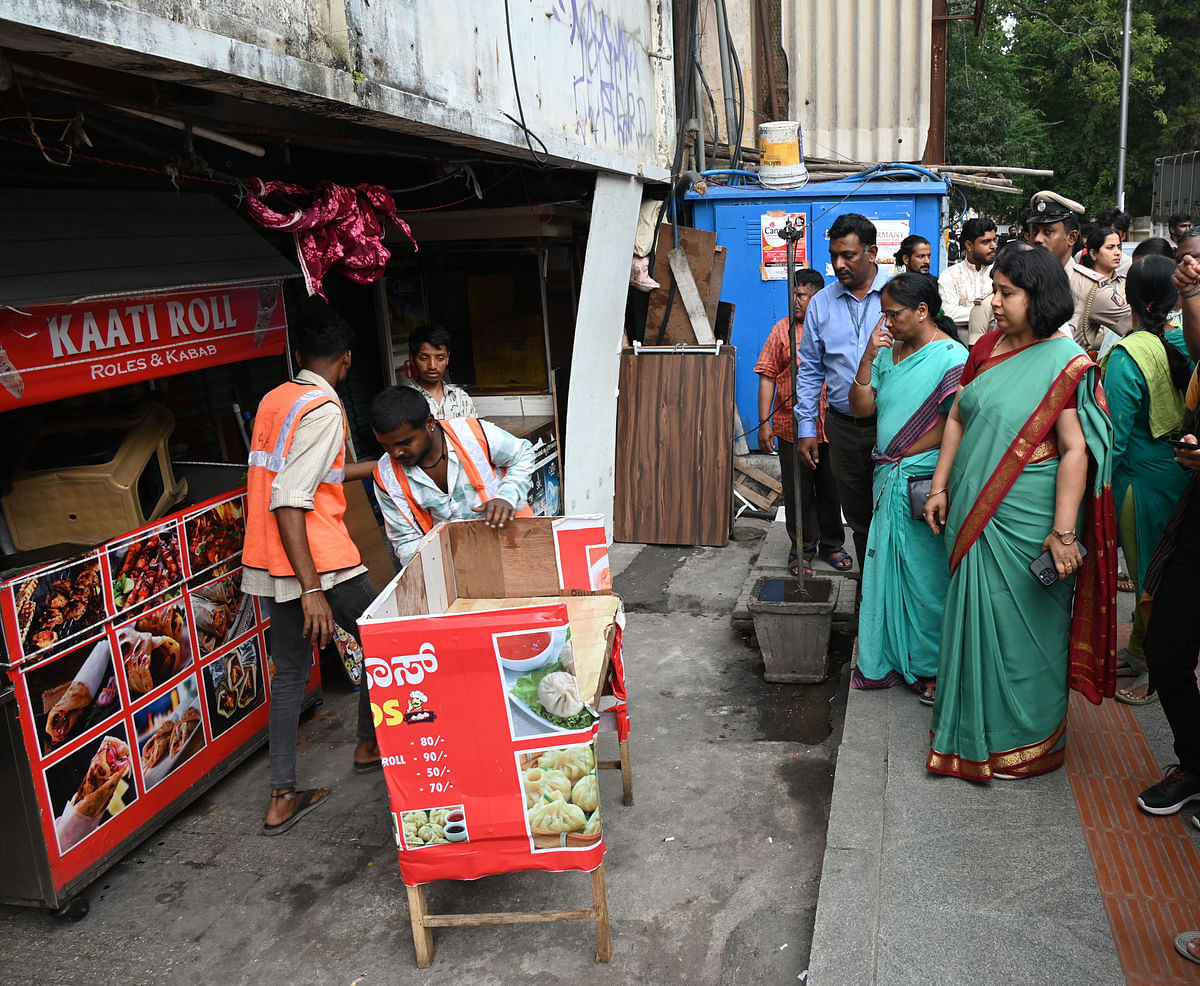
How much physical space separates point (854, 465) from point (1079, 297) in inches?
96.4

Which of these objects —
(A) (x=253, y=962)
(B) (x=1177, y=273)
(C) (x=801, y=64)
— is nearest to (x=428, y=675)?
(A) (x=253, y=962)

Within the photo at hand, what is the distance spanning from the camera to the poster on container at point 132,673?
3312 millimetres

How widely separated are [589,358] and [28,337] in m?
3.82

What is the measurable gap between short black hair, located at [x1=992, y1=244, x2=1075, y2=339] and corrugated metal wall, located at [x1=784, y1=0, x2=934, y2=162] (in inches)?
290

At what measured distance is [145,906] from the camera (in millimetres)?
3543

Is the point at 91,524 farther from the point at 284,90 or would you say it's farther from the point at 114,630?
the point at 284,90

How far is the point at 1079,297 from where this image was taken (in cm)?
638

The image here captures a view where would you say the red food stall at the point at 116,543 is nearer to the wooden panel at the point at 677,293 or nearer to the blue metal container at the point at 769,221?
the wooden panel at the point at 677,293

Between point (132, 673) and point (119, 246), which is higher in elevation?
point (119, 246)

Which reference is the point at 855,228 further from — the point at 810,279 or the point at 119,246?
the point at 119,246

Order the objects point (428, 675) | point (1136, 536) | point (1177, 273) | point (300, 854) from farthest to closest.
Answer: point (1136, 536) < point (300, 854) < point (1177, 273) < point (428, 675)

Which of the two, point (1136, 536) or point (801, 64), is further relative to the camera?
point (801, 64)

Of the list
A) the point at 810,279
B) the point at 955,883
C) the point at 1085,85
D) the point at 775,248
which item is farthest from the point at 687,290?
the point at 1085,85

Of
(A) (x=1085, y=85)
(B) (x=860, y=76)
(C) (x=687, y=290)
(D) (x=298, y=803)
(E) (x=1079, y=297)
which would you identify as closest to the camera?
(D) (x=298, y=803)
